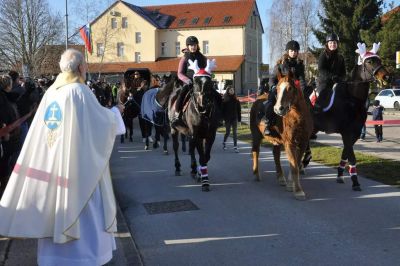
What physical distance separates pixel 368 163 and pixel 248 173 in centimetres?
292

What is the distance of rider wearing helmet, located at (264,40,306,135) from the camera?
8.41m

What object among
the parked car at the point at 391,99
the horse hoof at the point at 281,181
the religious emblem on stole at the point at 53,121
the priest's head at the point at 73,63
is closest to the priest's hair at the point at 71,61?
the priest's head at the point at 73,63

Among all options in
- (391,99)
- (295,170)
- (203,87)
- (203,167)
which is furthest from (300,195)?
(391,99)

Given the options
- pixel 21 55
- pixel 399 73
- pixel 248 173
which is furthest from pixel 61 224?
pixel 21 55

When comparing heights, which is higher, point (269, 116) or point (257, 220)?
point (269, 116)

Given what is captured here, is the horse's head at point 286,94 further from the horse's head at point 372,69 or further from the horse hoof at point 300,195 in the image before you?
the horse's head at point 372,69

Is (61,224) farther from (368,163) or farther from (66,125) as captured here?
(368,163)

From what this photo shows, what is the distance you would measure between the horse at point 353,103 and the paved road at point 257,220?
0.65 m

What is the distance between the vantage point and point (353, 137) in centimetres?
889

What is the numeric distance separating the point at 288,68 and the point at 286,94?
747mm

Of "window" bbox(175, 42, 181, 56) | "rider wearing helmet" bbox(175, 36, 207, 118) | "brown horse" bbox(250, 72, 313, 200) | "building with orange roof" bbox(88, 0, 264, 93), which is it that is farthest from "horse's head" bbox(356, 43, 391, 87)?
"window" bbox(175, 42, 181, 56)

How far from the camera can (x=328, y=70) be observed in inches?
371

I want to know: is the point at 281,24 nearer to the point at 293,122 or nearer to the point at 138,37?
the point at 138,37

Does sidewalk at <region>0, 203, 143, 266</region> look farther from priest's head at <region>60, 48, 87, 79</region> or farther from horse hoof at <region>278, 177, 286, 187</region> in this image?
horse hoof at <region>278, 177, 286, 187</region>
